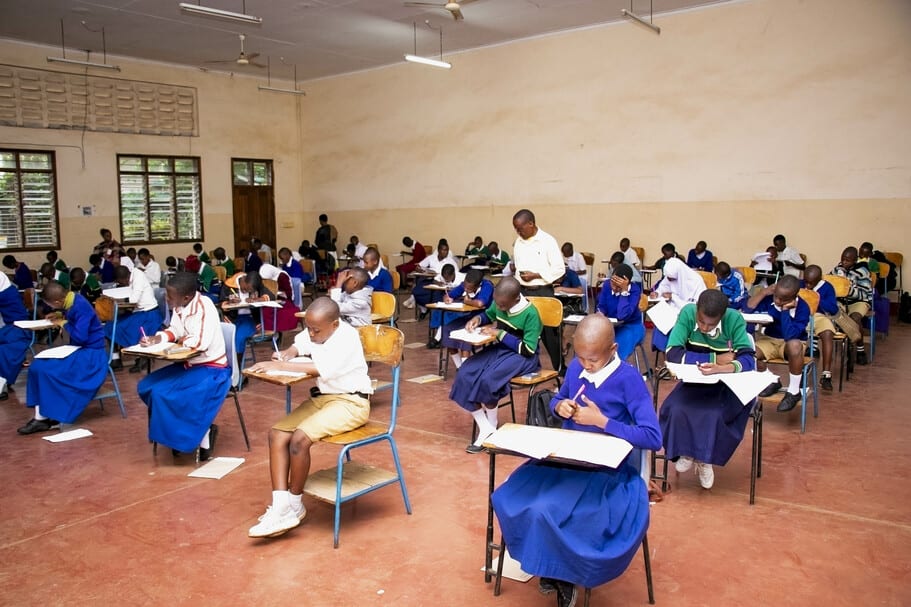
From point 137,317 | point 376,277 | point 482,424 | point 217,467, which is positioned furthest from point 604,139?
point 217,467

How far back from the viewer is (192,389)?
487 cm

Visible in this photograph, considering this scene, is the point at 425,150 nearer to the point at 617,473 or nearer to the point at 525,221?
the point at 525,221

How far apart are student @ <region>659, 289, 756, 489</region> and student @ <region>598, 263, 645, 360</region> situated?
1969 millimetres

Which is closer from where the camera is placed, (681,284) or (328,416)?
(328,416)

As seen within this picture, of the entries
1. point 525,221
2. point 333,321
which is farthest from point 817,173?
point 333,321

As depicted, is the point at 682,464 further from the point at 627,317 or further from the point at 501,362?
the point at 627,317

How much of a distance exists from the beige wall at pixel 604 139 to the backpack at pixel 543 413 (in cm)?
983

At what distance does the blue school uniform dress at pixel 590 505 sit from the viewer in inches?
106

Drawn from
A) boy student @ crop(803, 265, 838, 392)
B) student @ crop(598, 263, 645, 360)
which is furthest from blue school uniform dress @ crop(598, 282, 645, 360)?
boy student @ crop(803, 265, 838, 392)

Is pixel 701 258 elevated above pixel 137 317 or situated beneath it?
elevated above

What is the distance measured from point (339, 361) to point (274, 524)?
2.95ft

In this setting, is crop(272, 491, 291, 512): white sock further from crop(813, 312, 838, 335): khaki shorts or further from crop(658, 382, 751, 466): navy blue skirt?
crop(813, 312, 838, 335): khaki shorts

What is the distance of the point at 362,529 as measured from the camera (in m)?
3.92

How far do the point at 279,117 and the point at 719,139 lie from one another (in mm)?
11426
